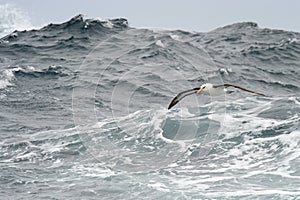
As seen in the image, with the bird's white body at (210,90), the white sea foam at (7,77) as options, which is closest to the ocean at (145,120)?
the white sea foam at (7,77)

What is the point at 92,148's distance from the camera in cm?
2234

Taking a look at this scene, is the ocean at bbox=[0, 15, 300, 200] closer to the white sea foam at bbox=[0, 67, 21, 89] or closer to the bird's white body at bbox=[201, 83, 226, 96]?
the white sea foam at bbox=[0, 67, 21, 89]

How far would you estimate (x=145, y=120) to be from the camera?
84.5 feet

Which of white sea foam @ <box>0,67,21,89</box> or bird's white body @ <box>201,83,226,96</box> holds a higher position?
white sea foam @ <box>0,67,21,89</box>

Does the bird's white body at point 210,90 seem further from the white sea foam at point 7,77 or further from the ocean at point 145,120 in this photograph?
the white sea foam at point 7,77

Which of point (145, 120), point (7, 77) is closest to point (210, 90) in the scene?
point (145, 120)

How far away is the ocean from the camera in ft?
59.1

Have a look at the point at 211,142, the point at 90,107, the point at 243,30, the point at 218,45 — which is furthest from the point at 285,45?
the point at 211,142

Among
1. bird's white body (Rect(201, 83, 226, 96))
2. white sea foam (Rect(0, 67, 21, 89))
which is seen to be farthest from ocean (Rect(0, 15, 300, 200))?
bird's white body (Rect(201, 83, 226, 96))

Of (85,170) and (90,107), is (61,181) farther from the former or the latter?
(90,107)

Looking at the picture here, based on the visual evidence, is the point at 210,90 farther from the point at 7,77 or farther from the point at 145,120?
the point at 7,77

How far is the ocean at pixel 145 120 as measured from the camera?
1802 cm

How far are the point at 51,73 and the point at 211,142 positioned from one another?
2038 cm

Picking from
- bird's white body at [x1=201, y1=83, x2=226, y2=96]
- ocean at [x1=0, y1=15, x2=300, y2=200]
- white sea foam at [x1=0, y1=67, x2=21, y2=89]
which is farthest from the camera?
white sea foam at [x1=0, y1=67, x2=21, y2=89]
